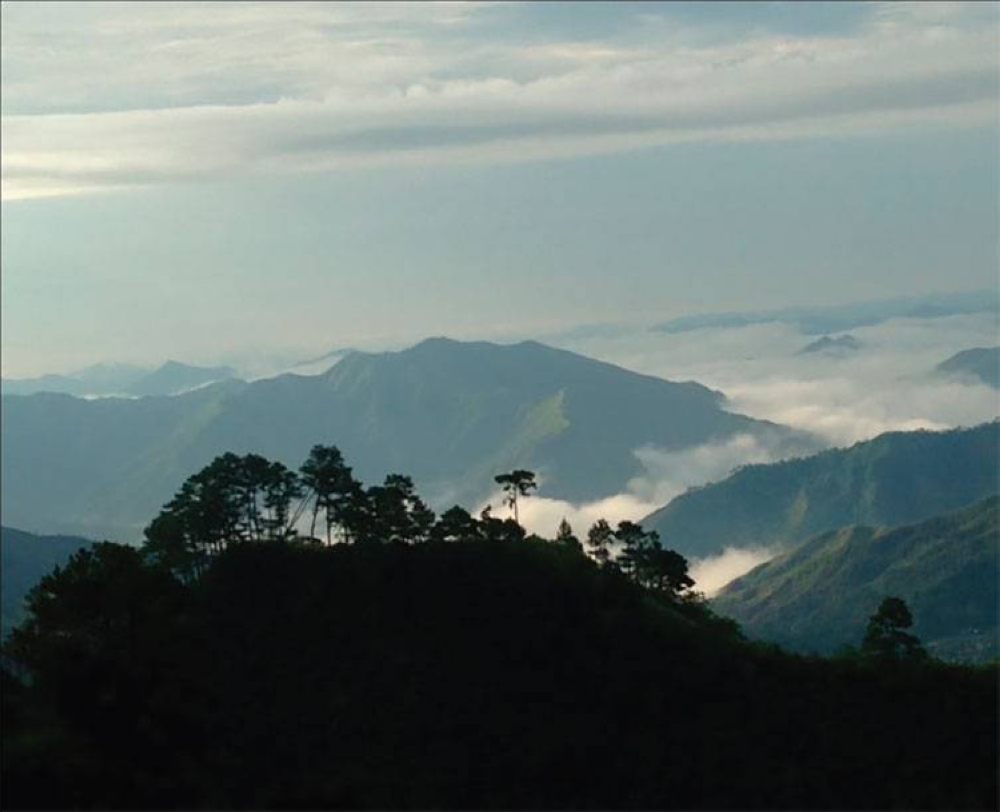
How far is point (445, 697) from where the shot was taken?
96500mm

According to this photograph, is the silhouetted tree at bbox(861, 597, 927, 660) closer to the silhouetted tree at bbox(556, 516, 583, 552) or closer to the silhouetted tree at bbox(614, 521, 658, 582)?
the silhouetted tree at bbox(614, 521, 658, 582)

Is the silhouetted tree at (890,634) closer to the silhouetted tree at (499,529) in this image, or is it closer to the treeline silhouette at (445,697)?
the treeline silhouette at (445,697)

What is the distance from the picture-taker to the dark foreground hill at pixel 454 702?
80312 mm

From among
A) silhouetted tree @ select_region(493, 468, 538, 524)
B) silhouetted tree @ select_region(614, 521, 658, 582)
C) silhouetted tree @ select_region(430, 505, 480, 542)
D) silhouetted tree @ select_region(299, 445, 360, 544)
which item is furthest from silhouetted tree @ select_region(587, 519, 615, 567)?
silhouetted tree @ select_region(299, 445, 360, 544)

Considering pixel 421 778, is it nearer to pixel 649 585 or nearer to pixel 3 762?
pixel 3 762

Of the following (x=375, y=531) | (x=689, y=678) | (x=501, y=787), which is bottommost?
(x=501, y=787)

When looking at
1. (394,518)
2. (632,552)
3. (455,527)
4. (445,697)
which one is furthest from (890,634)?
(394,518)

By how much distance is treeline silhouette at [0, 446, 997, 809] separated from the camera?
80250 mm

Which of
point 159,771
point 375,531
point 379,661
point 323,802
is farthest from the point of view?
point 375,531

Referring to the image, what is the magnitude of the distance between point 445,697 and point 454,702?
3.07 feet

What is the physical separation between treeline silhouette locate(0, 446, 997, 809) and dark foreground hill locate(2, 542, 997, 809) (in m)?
0.18

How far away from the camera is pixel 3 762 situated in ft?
255

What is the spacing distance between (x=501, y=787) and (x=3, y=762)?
32.2 m

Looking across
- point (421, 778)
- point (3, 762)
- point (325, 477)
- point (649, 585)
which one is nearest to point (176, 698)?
point (3, 762)
